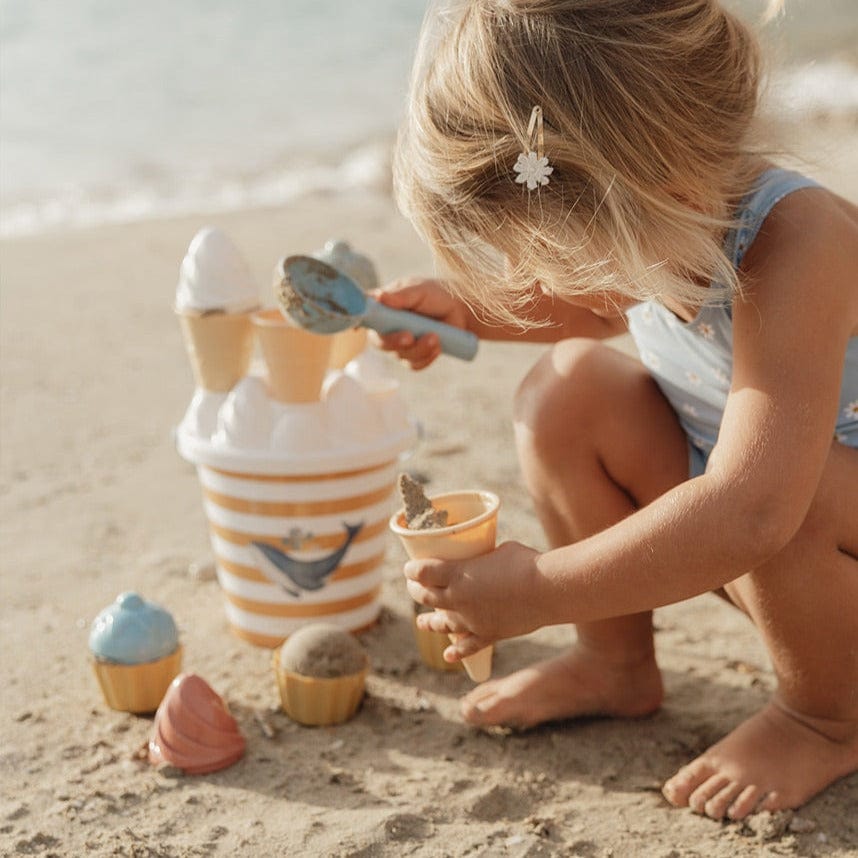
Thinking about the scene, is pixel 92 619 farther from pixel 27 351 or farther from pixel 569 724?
pixel 27 351

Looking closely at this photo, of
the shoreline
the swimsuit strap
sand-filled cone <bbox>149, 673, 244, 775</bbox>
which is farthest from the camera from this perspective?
the shoreline

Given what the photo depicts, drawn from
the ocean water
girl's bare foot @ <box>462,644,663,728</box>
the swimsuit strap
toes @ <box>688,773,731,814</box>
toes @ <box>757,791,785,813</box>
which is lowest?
toes @ <box>757,791,785,813</box>

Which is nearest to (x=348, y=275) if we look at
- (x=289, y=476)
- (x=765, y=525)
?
(x=289, y=476)

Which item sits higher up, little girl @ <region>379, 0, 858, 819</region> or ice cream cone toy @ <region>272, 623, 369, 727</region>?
little girl @ <region>379, 0, 858, 819</region>

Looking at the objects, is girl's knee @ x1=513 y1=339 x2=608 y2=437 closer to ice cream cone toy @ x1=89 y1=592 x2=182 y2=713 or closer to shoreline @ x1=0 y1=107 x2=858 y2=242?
ice cream cone toy @ x1=89 y1=592 x2=182 y2=713

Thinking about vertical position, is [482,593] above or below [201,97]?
below

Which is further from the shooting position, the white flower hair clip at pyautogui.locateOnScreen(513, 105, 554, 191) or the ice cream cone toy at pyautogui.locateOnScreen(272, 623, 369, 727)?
the ice cream cone toy at pyautogui.locateOnScreen(272, 623, 369, 727)

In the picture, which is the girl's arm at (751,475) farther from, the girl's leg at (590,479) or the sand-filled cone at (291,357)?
the sand-filled cone at (291,357)

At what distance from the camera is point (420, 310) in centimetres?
187

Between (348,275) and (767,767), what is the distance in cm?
93

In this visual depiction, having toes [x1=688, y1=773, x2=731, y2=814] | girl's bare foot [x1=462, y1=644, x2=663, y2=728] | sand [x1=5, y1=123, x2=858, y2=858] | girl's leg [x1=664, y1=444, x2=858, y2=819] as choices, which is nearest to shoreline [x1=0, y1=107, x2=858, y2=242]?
sand [x1=5, y1=123, x2=858, y2=858]

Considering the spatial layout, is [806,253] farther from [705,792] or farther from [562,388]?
[705,792]

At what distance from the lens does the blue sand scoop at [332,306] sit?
1.69 m

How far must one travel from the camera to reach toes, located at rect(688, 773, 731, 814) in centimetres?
153
